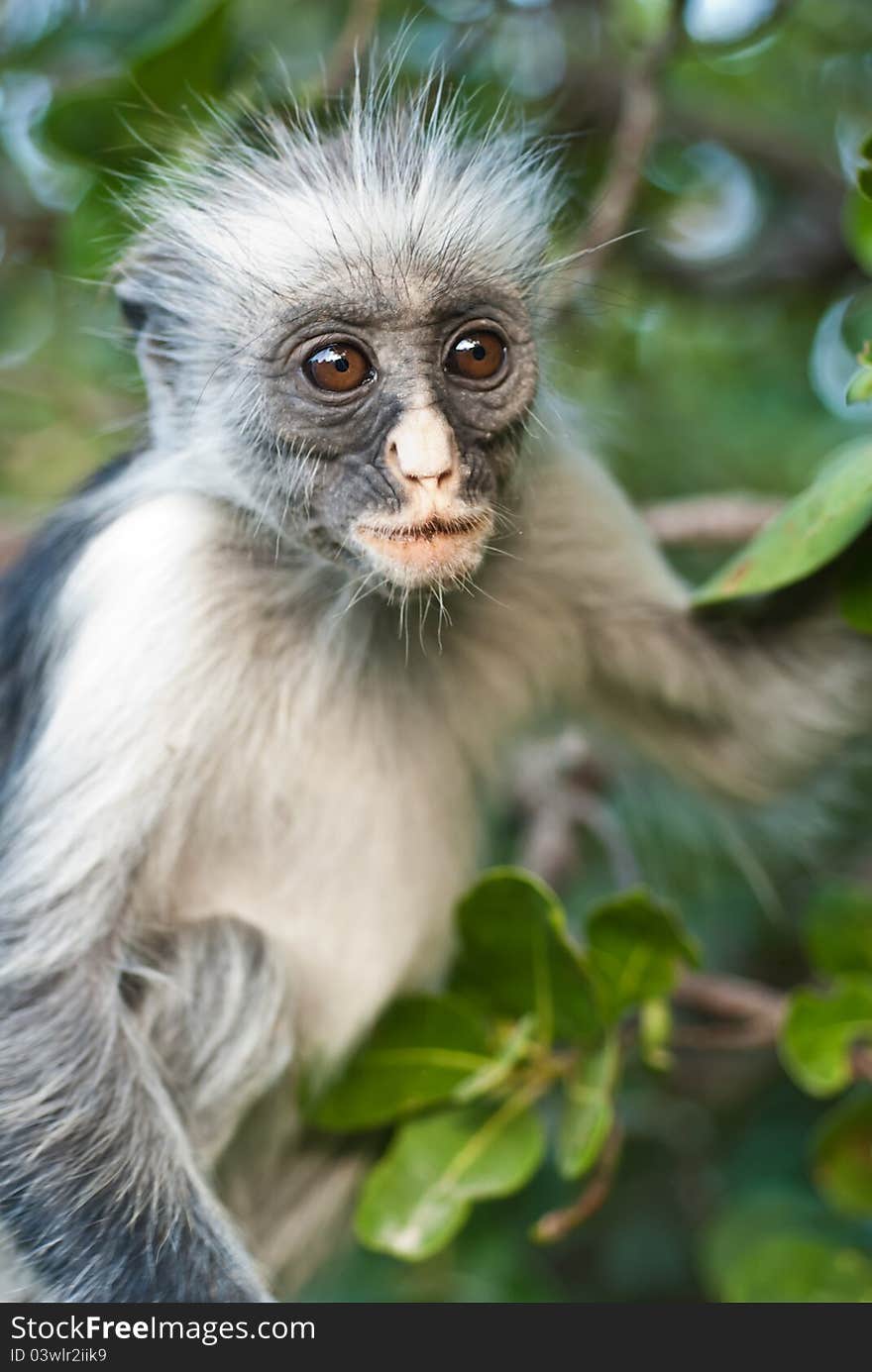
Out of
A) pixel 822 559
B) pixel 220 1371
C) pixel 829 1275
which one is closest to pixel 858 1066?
pixel 829 1275

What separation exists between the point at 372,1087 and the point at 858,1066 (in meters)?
1.12

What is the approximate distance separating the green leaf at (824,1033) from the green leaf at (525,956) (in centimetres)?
43

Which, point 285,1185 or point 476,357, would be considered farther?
point 285,1185

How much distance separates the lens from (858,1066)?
10.4ft

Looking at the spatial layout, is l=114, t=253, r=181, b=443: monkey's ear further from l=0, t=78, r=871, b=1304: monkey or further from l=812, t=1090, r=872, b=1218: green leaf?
l=812, t=1090, r=872, b=1218: green leaf

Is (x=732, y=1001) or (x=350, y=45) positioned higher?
(x=350, y=45)

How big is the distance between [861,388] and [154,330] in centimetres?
162

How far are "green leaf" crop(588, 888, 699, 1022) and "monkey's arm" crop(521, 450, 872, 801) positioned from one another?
0.95 meters

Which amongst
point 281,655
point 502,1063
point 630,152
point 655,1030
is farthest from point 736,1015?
point 630,152

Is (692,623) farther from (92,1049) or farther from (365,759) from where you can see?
(92,1049)

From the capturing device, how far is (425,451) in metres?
2.45

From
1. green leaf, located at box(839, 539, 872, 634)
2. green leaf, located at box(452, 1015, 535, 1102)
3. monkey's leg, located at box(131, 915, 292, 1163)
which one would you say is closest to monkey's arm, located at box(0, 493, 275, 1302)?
monkey's leg, located at box(131, 915, 292, 1163)

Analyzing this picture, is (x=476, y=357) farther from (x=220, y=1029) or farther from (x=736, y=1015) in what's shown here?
(x=736, y=1015)

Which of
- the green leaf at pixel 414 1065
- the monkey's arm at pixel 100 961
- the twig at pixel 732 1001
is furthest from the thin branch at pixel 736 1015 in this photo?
the monkey's arm at pixel 100 961
